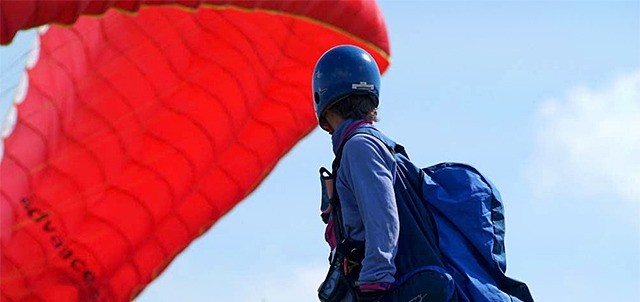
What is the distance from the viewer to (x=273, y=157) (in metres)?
11.1

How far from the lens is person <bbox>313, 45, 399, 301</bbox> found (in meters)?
4.98

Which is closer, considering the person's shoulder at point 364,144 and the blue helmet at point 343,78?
the person's shoulder at point 364,144

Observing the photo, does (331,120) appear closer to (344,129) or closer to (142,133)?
(344,129)

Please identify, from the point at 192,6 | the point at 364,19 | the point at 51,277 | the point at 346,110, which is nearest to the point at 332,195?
the point at 346,110

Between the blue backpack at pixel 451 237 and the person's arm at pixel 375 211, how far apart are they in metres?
0.10

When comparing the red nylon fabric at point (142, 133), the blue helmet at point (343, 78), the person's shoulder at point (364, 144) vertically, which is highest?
the blue helmet at point (343, 78)

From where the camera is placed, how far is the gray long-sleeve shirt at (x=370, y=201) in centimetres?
497

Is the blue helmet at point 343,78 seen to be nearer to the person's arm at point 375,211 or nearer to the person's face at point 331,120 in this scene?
the person's face at point 331,120

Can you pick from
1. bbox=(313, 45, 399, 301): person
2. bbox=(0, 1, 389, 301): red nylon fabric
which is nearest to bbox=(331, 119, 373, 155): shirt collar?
Result: bbox=(313, 45, 399, 301): person

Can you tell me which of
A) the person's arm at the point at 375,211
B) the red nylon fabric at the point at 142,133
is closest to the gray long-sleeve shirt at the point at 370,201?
the person's arm at the point at 375,211

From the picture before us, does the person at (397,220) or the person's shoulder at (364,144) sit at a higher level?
the person's shoulder at (364,144)

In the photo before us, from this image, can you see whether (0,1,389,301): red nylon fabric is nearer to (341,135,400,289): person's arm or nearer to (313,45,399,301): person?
(313,45,399,301): person

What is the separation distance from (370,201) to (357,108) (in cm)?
43

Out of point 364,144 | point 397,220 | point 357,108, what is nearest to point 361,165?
point 364,144
